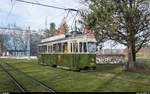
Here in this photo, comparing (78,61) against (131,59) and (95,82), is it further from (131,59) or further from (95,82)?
(131,59)

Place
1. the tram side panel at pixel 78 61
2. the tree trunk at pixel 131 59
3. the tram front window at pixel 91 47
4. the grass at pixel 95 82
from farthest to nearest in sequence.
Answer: the tree trunk at pixel 131 59 < the tram front window at pixel 91 47 < the tram side panel at pixel 78 61 < the grass at pixel 95 82

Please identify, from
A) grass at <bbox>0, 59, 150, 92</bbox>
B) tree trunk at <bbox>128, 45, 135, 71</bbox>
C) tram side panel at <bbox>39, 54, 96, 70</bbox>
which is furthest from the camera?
tree trunk at <bbox>128, 45, 135, 71</bbox>

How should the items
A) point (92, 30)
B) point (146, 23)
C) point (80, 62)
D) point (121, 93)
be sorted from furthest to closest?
point (92, 30) → point (146, 23) → point (80, 62) → point (121, 93)

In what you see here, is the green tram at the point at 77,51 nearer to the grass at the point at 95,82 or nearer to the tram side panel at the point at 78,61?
the tram side panel at the point at 78,61

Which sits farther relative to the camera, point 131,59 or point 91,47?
point 131,59

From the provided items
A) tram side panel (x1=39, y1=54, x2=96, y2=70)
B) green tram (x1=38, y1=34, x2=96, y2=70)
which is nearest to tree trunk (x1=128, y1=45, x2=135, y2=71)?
green tram (x1=38, y1=34, x2=96, y2=70)

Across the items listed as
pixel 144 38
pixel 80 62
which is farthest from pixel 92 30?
pixel 144 38

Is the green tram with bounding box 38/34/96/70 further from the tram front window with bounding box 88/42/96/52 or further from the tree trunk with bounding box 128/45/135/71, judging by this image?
the tree trunk with bounding box 128/45/135/71

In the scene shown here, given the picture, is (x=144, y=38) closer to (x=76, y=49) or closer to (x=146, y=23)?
(x=146, y=23)

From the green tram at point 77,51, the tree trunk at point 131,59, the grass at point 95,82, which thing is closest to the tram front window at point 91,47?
the green tram at point 77,51

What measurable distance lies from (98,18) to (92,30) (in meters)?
1.31

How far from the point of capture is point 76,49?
14352 mm

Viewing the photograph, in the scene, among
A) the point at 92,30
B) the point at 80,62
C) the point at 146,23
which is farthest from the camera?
the point at 92,30

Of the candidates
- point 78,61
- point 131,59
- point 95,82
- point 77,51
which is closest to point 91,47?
point 77,51
